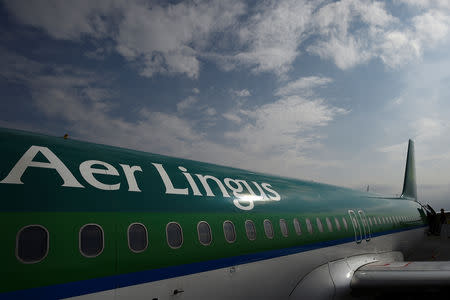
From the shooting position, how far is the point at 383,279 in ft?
28.2

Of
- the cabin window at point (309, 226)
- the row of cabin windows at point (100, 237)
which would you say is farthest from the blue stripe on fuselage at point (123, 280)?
the cabin window at point (309, 226)

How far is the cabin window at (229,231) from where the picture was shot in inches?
237

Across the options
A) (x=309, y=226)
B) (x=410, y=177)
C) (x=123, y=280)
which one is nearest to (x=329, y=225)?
(x=309, y=226)

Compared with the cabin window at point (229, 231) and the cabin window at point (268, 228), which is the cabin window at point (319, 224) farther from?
the cabin window at point (229, 231)

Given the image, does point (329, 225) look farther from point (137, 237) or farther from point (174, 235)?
point (137, 237)

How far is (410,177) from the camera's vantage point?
28.0 m

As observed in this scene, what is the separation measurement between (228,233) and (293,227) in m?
2.52

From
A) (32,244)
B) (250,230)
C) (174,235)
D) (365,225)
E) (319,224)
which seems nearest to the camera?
(32,244)

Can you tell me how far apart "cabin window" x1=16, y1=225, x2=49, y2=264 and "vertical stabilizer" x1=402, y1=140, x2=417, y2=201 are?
93.8 feet

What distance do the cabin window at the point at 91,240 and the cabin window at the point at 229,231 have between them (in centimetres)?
257

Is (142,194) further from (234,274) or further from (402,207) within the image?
(402,207)

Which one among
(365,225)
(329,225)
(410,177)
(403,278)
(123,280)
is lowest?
(403,278)

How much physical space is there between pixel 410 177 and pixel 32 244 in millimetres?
31436

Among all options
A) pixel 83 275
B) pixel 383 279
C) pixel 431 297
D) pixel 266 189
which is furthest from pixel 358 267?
pixel 83 275
